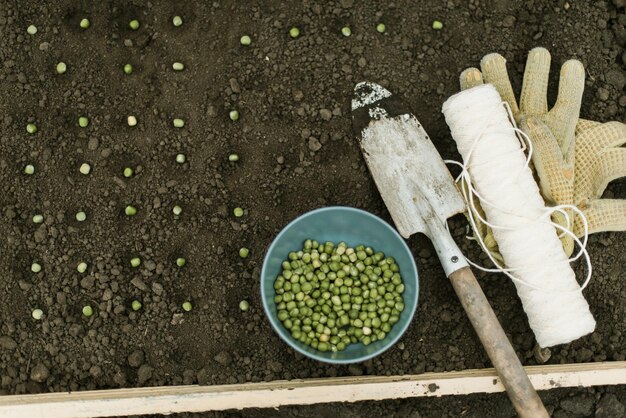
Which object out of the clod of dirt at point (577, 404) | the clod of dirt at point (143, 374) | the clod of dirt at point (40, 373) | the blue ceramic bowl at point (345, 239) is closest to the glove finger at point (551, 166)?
the blue ceramic bowl at point (345, 239)

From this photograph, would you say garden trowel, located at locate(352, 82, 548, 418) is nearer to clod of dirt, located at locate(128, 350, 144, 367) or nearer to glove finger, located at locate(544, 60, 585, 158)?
glove finger, located at locate(544, 60, 585, 158)

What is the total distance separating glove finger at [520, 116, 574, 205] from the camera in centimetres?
300

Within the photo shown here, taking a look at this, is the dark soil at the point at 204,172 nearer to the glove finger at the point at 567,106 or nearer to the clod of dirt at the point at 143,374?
the clod of dirt at the point at 143,374

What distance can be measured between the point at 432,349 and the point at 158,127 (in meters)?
1.68

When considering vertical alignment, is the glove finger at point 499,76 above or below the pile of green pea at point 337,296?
above

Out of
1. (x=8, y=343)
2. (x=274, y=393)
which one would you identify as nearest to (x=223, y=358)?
(x=274, y=393)

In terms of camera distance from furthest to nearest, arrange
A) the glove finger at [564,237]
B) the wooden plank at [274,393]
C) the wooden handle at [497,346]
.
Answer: the glove finger at [564,237]
the wooden plank at [274,393]
the wooden handle at [497,346]

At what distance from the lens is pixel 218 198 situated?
10.3 ft

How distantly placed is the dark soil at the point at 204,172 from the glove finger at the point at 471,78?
0.09m

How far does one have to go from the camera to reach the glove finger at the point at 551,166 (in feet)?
Result: 9.84

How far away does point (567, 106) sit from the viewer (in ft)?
10.1

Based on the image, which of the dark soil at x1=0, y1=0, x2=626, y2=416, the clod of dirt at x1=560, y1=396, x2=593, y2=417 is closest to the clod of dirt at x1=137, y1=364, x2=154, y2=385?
the dark soil at x1=0, y1=0, x2=626, y2=416

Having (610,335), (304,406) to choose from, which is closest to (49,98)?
(304,406)

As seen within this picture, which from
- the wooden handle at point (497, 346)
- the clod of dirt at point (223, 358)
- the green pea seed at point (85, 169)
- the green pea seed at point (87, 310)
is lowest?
the wooden handle at point (497, 346)
